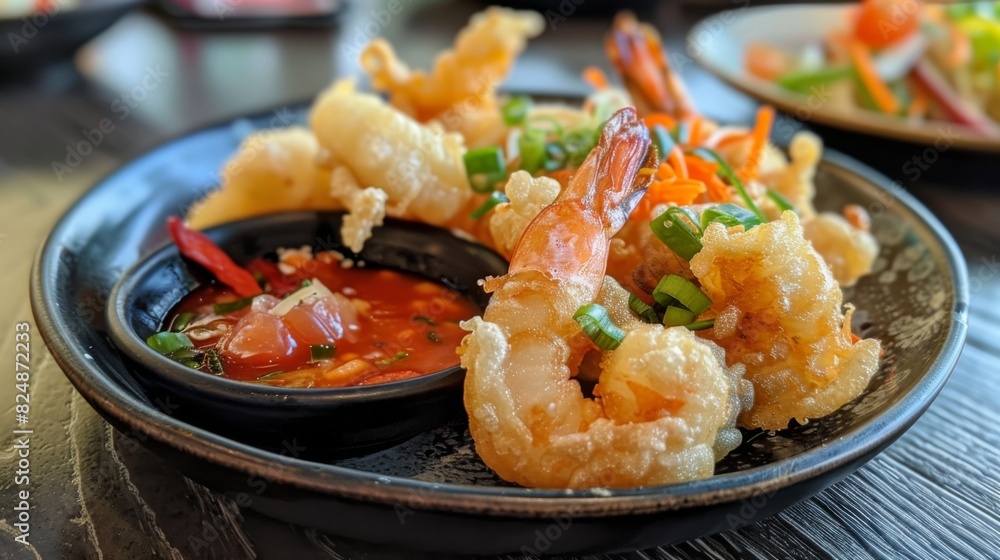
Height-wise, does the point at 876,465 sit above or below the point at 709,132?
below

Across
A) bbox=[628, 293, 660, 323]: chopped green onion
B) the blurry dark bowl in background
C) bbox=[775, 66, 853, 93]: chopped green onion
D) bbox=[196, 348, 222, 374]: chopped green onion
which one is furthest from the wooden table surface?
bbox=[775, 66, 853, 93]: chopped green onion

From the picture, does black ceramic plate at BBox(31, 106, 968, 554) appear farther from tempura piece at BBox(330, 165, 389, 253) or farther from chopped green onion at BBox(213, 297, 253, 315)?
tempura piece at BBox(330, 165, 389, 253)

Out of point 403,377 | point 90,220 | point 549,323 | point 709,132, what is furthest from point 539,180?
point 90,220

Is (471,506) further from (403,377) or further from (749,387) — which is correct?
(749,387)

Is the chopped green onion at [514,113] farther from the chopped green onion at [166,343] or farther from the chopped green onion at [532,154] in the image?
the chopped green onion at [166,343]

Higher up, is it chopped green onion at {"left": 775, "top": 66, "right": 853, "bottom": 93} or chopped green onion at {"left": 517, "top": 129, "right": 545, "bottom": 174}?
chopped green onion at {"left": 517, "top": 129, "right": 545, "bottom": 174}

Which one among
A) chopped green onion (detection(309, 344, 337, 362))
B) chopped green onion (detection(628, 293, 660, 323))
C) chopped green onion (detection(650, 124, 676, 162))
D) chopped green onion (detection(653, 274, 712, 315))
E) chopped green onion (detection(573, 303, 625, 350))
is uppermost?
chopped green onion (detection(650, 124, 676, 162))
